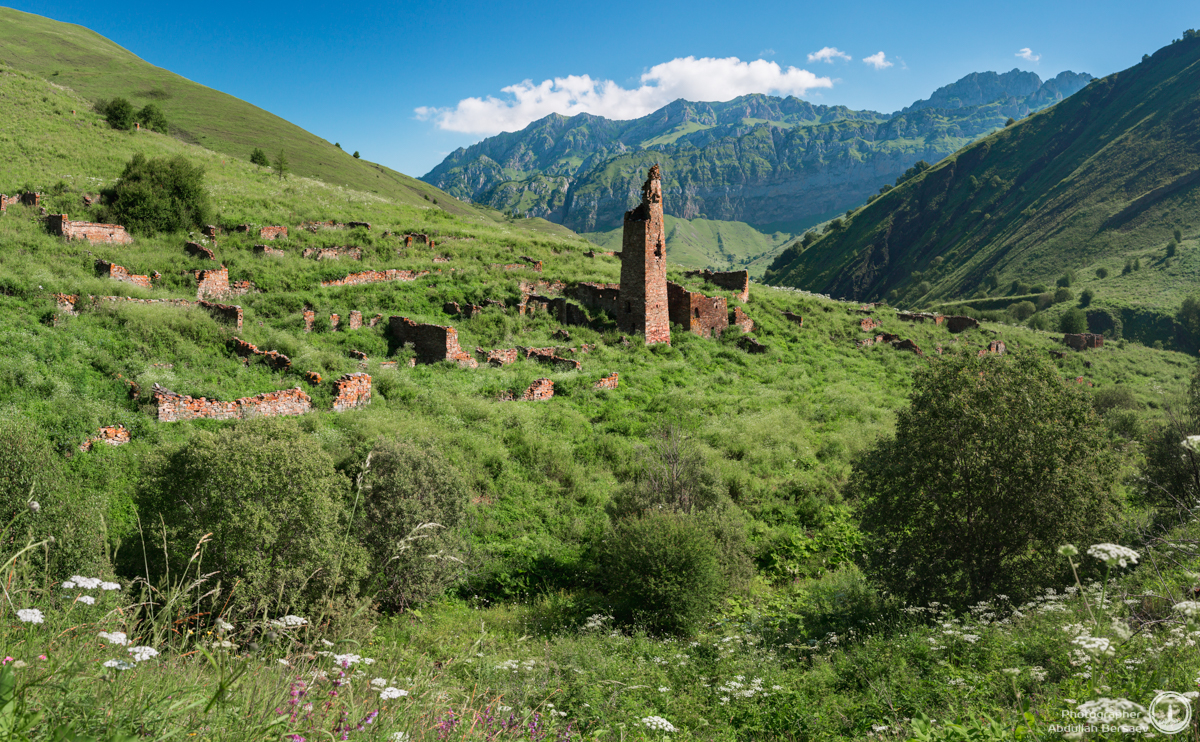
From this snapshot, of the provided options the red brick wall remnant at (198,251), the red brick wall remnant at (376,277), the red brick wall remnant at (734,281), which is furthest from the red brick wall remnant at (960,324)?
the red brick wall remnant at (198,251)

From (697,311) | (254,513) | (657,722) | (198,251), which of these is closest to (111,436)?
(254,513)

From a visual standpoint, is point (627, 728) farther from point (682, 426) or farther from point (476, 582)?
point (682, 426)

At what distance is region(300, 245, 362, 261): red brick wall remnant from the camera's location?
25.1m

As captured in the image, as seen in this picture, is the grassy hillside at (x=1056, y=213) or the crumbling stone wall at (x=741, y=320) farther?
the grassy hillside at (x=1056, y=213)

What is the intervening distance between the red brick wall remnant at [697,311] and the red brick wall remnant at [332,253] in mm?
13751

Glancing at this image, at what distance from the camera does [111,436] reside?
10.8 m

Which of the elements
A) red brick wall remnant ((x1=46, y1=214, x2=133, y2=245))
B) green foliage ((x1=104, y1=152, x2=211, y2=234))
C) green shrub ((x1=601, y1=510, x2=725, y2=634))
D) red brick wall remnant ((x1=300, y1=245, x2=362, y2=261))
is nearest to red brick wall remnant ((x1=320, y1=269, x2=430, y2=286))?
red brick wall remnant ((x1=300, y1=245, x2=362, y2=261))

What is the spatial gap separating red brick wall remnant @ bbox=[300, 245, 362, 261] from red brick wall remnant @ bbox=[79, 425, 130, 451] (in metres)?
15.0

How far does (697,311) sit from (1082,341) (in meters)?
33.4

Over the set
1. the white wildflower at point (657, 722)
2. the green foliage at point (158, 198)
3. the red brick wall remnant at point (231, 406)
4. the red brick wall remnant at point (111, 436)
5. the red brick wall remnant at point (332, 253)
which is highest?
the green foliage at point (158, 198)

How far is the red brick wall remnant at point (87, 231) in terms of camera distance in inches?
806

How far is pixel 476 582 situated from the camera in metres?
10.7

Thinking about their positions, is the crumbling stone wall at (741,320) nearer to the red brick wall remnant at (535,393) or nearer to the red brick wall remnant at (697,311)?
the red brick wall remnant at (697,311)

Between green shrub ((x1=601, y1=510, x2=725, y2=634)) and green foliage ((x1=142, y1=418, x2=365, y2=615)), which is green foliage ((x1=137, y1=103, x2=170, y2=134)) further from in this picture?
green shrub ((x1=601, y1=510, x2=725, y2=634))
